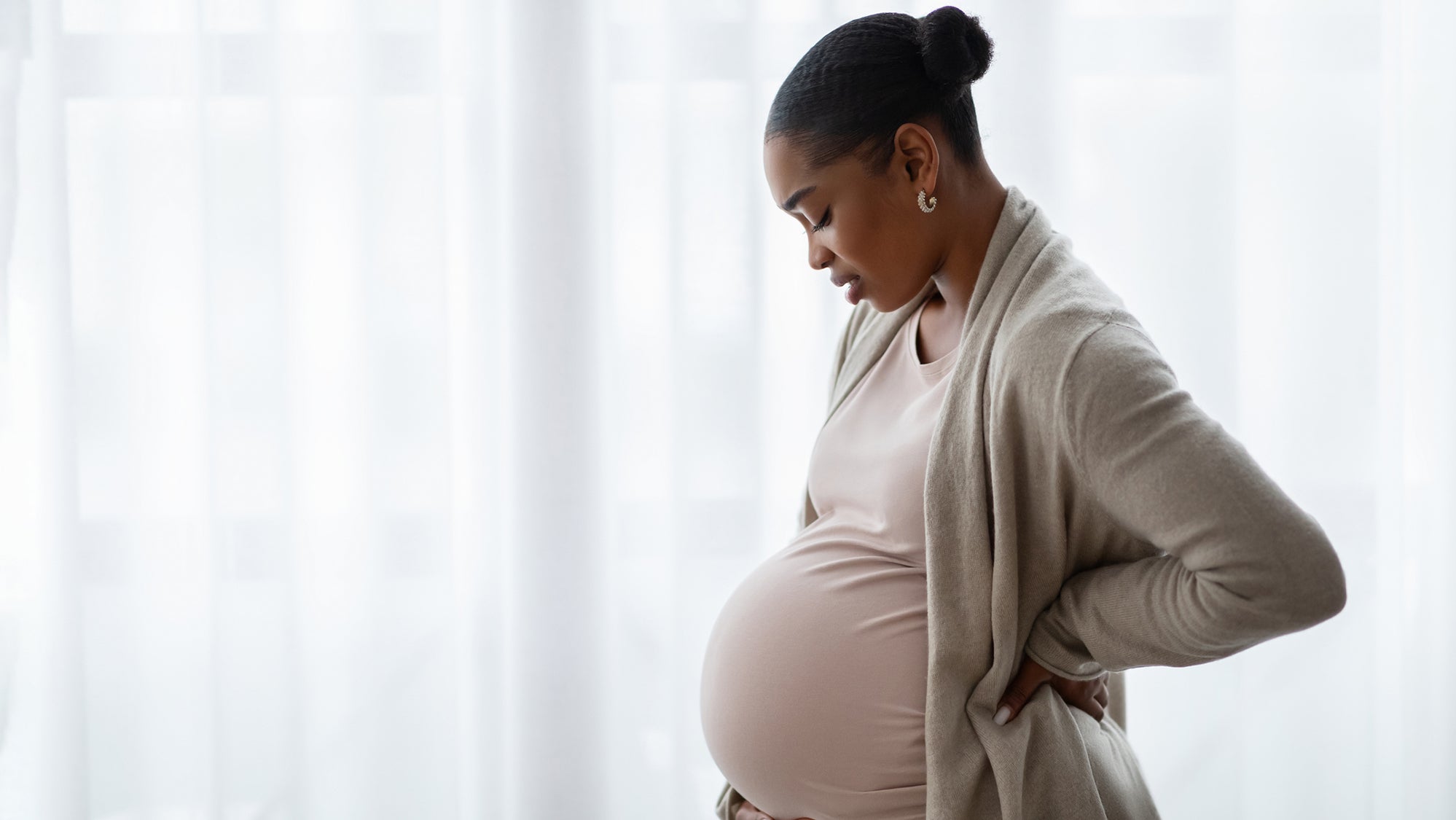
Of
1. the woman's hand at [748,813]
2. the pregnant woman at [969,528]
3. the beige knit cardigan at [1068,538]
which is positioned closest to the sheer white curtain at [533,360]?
the woman's hand at [748,813]

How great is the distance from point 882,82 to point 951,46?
0.06 m

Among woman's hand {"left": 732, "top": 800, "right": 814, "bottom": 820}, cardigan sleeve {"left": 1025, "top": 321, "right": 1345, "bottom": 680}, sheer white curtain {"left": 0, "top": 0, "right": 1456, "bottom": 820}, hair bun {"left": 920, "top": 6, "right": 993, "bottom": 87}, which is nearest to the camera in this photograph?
cardigan sleeve {"left": 1025, "top": 321, "right": 1345, "bottom": 680}

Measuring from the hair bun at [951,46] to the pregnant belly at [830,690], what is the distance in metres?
0.40

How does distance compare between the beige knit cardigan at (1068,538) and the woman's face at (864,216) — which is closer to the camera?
the beige knit cardigan at (1068,538)

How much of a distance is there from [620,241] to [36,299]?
2.78 feet

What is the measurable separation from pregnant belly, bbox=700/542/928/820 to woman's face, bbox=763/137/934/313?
0.80 ft

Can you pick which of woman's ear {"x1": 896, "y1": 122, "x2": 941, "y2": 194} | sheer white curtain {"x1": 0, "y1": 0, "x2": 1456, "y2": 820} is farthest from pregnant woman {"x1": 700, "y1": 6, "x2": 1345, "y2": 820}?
sheer white curtain {"x1": 0, "y1": 0, "x2": 1456, "y2": 820}

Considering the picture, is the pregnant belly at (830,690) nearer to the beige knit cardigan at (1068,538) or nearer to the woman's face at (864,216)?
the beige knit cardigan at (1068,538)

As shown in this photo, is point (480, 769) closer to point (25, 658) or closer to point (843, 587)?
point (25, 658)

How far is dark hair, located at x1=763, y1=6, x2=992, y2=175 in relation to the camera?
757 millimetres

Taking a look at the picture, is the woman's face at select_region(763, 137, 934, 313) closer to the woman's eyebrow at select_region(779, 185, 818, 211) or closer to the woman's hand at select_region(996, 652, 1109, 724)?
the woman's eyebrow at select_region(779, 185, 818, 211)

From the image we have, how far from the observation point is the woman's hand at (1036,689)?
76 centimetres

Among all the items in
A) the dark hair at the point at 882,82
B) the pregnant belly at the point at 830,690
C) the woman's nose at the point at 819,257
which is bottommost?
the pregnant belly at the point at 830,690

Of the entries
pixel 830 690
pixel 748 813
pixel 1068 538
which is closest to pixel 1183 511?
pixel 1068 538
